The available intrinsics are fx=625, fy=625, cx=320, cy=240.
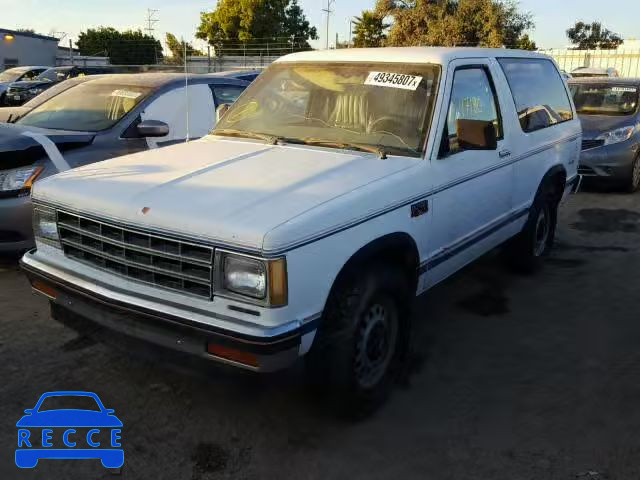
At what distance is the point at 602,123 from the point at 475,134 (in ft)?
21.6

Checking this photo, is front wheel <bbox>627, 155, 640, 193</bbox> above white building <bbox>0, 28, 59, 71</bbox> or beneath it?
beneath

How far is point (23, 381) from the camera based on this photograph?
3617mm

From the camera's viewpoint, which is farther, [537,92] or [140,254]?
[537,92]

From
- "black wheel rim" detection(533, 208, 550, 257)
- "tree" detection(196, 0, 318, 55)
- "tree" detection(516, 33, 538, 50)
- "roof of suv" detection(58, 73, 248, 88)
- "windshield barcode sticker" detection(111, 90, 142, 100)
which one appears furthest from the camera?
"tree" detection(196, 0, 318, 55)

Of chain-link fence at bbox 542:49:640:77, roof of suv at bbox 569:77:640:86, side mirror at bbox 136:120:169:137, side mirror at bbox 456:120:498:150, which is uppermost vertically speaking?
chain-link fence at bbox 542:49:640:77

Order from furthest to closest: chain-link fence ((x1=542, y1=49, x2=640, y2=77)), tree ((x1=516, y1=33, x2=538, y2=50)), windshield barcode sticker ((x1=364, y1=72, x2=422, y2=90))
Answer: tree ((x1=516, y1=33, x2=538, y2=50)), chain-link fence ((x1=542, y1=49, x2=640, y2=77)), windshield barcode sticker ((x1=364, y1=72, x2=422, y2=90))

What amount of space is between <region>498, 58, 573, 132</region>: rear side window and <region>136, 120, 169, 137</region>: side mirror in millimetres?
3013

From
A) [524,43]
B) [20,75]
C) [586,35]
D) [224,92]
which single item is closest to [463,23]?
[524,43]

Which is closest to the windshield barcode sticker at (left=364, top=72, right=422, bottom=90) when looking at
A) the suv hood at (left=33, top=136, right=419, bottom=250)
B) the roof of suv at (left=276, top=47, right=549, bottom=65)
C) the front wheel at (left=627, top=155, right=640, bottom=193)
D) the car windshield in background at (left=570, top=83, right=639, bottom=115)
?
the roof of suv at (left=276, top=47, right=549, bottom=65)

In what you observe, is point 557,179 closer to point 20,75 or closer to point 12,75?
point 20,75

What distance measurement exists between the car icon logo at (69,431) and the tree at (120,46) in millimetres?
37260

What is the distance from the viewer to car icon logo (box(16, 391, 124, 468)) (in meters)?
3.01

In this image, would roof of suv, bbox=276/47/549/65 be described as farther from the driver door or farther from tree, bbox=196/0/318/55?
tree, bbox=196/0/318/55

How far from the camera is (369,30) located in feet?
159
